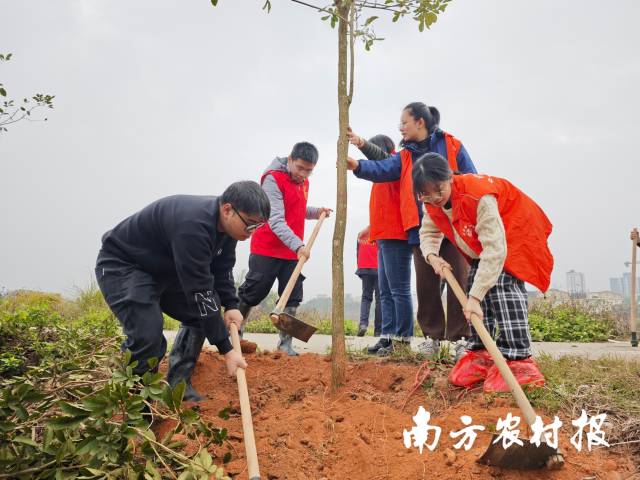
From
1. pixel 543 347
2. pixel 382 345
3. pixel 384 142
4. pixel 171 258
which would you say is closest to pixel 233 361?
pixel 171 258

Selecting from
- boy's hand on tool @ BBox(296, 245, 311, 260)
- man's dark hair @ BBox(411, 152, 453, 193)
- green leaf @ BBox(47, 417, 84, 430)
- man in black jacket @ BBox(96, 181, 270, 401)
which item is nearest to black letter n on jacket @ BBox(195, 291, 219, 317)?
man in black jacket @ BBox(96, 181, 270, 401)

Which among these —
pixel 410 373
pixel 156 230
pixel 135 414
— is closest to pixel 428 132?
pixel 410 373

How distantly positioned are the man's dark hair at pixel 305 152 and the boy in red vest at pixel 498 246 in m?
1.47

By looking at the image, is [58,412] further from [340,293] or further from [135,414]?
[340,293]

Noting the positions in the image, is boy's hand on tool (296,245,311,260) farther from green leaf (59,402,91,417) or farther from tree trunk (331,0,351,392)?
green leaf (59,402,91,417)

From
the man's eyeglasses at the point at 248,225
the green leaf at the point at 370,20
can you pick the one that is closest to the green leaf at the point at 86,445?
the man's eyeglasses at the point at 248,225

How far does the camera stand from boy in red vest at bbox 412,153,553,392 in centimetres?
→ 292

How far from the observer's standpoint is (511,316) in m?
3.07

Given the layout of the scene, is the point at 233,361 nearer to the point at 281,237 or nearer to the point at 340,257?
the point at 340,257

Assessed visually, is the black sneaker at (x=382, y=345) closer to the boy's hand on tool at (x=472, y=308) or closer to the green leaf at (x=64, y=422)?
the boy's hand on tool at (x=472, y=308)

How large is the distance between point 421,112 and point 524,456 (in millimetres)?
2588

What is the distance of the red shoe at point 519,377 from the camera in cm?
288

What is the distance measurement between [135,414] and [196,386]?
1.71 meters

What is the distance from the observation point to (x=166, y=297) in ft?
10.6
